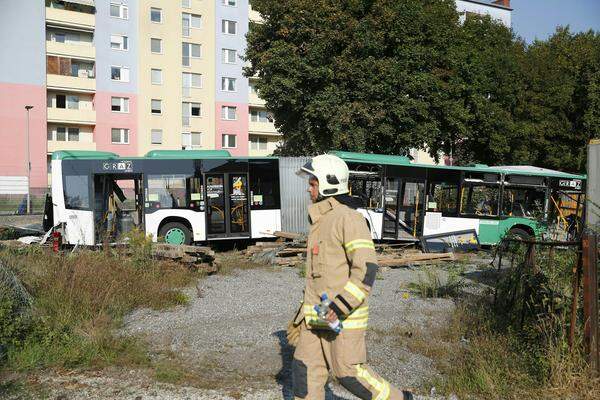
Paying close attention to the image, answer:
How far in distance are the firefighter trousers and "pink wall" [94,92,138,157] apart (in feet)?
137

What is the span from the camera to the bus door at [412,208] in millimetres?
15938

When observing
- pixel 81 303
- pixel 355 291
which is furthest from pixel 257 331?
pixel 355 291

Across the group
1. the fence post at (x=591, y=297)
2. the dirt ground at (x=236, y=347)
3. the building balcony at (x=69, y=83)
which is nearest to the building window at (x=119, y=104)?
the building balcony at (x=69, y=83)

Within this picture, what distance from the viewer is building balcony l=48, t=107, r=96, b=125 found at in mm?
41844

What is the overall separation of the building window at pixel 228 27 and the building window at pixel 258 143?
964cm

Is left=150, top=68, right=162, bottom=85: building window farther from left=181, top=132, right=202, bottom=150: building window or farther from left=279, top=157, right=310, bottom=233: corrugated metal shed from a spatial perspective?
left=279, top=157, right=310, bottom=233: corrugated metal shed

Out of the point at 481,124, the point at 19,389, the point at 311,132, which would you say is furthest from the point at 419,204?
the point at 19,389

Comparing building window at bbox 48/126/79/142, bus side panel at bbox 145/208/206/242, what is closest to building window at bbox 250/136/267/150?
building window at bbox 48/126/79/142

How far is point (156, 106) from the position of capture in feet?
147

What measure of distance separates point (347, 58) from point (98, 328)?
1570 centimetres

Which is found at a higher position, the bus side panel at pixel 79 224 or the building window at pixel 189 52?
the building window at pixel 189 52

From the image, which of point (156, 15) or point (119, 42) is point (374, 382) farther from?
point (156, 15)

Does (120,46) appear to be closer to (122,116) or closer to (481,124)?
(122,116)

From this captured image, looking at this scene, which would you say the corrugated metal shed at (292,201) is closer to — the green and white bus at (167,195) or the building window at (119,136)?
the green and white bus at (167,195)
